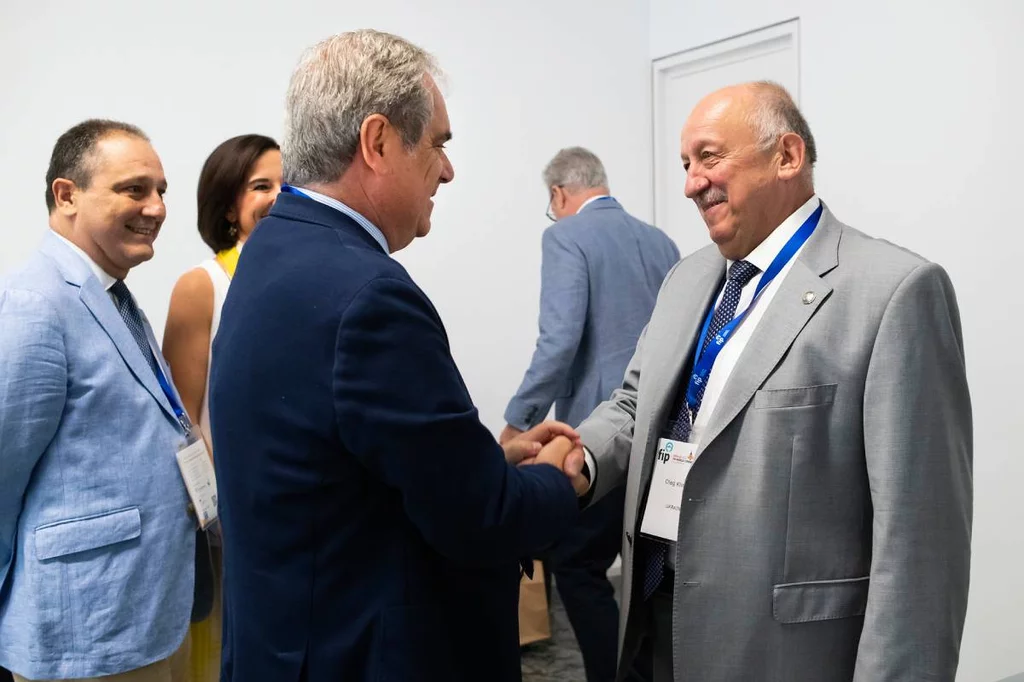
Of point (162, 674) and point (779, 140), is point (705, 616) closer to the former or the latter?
point (779, 140)

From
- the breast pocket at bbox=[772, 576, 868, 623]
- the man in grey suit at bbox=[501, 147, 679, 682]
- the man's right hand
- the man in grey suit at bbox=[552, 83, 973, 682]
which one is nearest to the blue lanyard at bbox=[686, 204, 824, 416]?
the man in grey suit at bbox=[552, 83, 973, 682]

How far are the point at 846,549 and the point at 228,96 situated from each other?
10.9ft

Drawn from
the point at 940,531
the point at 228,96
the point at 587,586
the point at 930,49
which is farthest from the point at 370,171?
the point at 930,49

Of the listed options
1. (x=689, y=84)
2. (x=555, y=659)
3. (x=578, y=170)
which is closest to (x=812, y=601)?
(x=555, y=659)

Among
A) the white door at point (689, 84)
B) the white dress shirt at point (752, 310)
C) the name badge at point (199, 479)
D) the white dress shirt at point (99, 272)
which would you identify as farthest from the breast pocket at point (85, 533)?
the white door at point (689, 84)

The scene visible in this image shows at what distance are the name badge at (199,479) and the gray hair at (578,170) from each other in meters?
2.23

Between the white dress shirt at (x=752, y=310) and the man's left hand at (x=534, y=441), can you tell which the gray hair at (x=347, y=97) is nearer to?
the man's left hand at (x=534, y=441)

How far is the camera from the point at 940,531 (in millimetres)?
1555

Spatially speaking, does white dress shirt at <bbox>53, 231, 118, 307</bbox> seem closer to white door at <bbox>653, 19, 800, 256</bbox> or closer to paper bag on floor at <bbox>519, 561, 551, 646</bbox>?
paper bag on floor at <bbox>519, 561, 551, 646</bbox>

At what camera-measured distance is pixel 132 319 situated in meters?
2.21

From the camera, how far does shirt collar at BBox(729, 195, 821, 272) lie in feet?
5.86

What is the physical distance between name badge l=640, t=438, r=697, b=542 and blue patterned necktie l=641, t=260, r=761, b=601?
3 cm

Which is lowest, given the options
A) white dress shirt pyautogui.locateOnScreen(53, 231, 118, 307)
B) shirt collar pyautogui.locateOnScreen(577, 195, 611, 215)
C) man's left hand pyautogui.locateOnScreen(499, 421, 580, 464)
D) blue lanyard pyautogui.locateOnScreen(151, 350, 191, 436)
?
man's left hand pyautogui.locateOnScreen(499, 421, 580, 464)

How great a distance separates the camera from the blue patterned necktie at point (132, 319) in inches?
86.0
